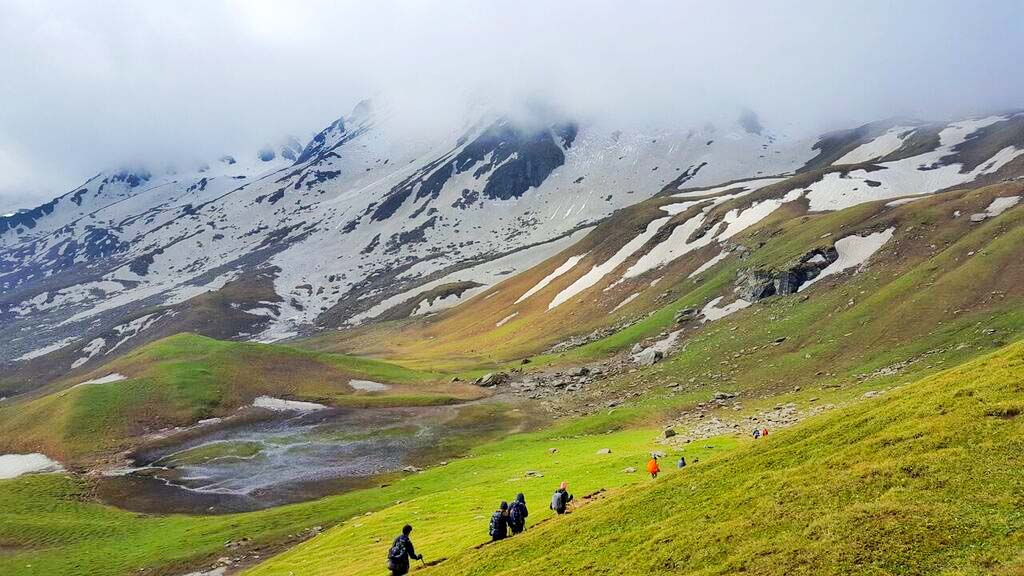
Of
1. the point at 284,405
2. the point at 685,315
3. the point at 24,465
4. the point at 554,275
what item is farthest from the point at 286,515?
the point at 554,275

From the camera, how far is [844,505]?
1873cm

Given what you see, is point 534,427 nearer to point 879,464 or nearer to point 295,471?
point 295,471

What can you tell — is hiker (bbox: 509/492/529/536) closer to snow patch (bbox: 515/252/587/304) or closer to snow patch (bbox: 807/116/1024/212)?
snow patch (bbox: 807/116/1024/212)

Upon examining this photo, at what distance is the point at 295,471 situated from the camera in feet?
219

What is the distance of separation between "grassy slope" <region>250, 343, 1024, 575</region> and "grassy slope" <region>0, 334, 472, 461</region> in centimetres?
6749

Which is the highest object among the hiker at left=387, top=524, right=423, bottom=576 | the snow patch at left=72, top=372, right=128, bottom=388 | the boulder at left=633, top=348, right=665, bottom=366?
the snow patch at left=72, top=372, right=128, bottom=388

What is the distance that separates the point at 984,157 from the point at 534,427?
144 metres

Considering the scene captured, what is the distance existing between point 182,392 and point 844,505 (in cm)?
9152

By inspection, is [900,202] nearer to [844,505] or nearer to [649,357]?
[649,357]

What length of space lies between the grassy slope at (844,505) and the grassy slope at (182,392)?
67489 mm

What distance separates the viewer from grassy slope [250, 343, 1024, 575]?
52.8 feet

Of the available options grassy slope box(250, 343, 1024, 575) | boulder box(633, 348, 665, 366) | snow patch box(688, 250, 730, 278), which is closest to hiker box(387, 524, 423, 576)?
grassy slope box(250, 343, 1024, 575)

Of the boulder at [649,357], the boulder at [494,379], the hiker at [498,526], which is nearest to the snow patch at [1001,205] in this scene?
the boulder at [649,357]

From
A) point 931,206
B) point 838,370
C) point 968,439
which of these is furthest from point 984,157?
point 968,439
